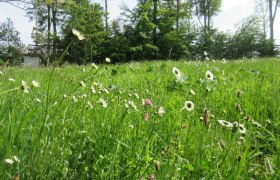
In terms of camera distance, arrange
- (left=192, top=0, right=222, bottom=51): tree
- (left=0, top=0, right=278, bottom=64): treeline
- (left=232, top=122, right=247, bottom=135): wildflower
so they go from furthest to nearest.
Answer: (left=192, top=0, right=222, bottom=51): tree → (left=0, top=0, right=278, bottom=64): treeline → (left=232, top=122, right=247, bottom=135): wildflower

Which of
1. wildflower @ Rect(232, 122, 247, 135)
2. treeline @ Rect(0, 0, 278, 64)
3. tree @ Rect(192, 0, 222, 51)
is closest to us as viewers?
wildflower @ Rect(232, 122, 247, 135)

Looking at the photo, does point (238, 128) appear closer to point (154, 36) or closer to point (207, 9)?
point (154, 36)

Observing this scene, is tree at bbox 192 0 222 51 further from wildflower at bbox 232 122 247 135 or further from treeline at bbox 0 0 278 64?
wildflower at bbox 232 122 247 135

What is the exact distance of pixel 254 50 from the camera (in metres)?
33.1

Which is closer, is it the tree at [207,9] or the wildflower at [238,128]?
the wildflower at [238,128]

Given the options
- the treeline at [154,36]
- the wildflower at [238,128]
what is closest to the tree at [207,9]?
the treeline at [154,36]

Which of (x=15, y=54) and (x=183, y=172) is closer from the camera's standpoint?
(x=183, y=172)

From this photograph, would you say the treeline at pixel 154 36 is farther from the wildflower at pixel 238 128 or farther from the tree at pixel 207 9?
the wildflower at pixel 238 128

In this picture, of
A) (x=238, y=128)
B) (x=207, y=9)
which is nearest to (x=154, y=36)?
(x=207, y=9)

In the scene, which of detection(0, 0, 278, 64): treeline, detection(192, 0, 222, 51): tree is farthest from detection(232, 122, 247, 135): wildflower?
detection(192, 0, 222, 51): tree

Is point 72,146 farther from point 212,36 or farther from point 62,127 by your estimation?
point 212,36

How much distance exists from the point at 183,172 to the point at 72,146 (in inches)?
25.5

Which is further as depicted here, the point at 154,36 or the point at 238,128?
the point at 154,36

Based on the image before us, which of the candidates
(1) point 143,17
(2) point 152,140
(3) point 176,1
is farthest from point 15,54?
(2) point 152,140
